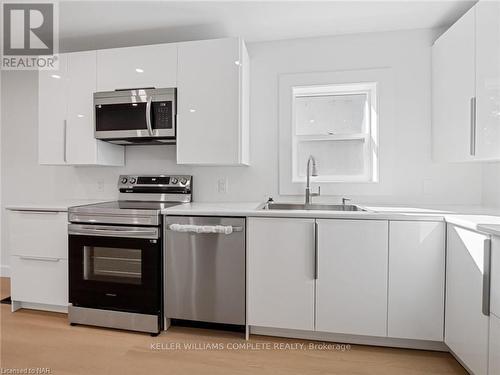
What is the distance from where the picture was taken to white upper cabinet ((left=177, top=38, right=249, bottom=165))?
2305mm

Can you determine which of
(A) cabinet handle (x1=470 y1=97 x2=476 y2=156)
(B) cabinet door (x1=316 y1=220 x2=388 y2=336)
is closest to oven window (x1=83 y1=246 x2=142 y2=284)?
(B) cabinet door (x1=316 y1=220 x2=388 y2=336)

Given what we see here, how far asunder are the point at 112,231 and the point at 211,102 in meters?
1.21

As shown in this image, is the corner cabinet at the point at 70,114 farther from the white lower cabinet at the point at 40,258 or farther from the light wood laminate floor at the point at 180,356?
the light wood laminate floor at the point at 180,356

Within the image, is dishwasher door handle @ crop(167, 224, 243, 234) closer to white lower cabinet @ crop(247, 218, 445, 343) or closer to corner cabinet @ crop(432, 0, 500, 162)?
white lower cabinet @ crop(247, 218, 445, 343)

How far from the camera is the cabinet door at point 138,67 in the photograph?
7.86 feet

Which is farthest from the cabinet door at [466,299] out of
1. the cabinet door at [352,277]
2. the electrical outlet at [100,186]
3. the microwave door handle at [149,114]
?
the electrical outlet at [100,186]

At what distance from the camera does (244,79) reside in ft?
8.04

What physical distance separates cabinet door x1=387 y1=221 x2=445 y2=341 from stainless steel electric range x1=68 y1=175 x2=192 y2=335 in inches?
61.2

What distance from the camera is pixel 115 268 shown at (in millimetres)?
2168

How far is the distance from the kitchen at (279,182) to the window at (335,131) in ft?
0.06

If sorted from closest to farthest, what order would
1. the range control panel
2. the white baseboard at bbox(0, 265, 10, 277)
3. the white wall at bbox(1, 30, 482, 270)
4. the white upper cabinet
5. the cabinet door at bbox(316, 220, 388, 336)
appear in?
the cabinet door at bbox(316, 220, 388, 336)
the white upper cabinet
the white wall at bbox(1, 30, 482, 270)
the range control panel
the white baseboard at bbox(0, 265, 10, 277)

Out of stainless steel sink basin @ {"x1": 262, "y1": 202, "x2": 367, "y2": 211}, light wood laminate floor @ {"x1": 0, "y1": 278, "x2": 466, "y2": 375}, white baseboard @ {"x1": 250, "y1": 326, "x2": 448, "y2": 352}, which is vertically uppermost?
stainless steel sink basin @ {"x1": 262, "y1": 202, "x2": 367, "y2": 211}

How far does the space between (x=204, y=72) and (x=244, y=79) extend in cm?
33

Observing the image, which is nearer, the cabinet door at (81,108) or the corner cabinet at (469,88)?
the corner cabinet at (469,88)
